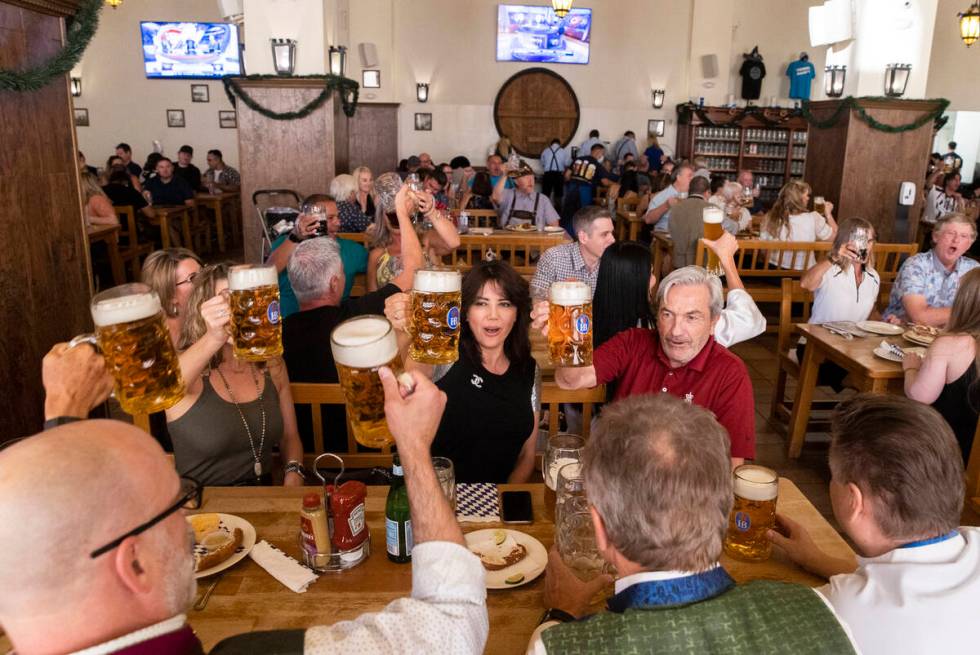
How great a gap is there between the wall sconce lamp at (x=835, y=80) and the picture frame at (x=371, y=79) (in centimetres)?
726

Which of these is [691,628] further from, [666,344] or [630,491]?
[666,344]

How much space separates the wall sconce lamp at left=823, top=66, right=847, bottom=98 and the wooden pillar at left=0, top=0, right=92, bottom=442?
6672 millimetres

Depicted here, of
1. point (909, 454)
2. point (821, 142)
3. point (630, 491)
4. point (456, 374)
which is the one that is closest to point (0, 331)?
point (456, 374)

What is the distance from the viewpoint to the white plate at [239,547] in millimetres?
1461

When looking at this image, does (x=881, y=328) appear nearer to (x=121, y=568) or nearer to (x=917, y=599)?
(x=917, y=599)

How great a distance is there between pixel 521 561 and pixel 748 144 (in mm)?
12686

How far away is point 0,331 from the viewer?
2.80 meters

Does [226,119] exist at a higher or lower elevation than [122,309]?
higher

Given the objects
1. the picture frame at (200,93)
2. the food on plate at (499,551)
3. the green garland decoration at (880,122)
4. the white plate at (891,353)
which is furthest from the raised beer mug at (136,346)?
the picture frame at (200,93)

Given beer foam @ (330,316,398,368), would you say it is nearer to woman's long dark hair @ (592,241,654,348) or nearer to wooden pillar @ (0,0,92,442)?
woman's long dark hair @ (592,241,654,348)

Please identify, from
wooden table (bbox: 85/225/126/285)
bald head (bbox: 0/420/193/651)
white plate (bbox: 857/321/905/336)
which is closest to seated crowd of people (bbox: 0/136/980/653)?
bald head (bbox: 0/420/193/651)

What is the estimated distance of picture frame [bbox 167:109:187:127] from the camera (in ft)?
42.1

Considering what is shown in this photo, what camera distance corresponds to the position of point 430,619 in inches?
38.5

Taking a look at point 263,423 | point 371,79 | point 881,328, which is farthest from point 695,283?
point 371,79
